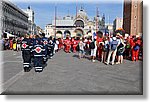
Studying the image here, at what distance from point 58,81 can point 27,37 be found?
3085 mm

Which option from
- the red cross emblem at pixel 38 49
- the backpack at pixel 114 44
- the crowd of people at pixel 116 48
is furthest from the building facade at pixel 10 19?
the red cross emblem at pixel 38 49

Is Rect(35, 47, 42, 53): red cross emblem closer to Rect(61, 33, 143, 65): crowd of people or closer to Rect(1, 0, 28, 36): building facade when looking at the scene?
Rect(61, 33, 143, 65): crowd of people

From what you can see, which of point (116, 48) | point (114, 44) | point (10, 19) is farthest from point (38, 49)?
point (10, 19)

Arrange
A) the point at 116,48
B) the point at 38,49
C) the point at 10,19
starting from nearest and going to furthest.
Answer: the point at 38,49, the point at 116,48, the point at 10,19

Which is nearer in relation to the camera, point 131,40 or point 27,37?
point 27,37

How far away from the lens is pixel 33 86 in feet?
24.0

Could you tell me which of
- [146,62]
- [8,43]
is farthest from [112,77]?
[8,43]

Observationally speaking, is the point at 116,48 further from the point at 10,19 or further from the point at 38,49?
the point at 10,19

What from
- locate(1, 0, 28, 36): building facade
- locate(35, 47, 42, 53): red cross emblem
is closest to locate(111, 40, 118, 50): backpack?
locate(35, 47, 42, 53): red cross emblem

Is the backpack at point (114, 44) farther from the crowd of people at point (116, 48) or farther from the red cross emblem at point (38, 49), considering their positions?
the red cross emblem at point (38, 49)

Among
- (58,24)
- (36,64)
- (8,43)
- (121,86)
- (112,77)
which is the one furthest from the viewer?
(58,24)

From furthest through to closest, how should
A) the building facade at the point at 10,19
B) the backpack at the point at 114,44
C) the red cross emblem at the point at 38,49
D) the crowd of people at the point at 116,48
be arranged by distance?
the building facade at the point at 10,19 → the crowd of people at the point at 116,48 → the backpack at the point at 114,44 → the red cross emblem at the point at 38,49

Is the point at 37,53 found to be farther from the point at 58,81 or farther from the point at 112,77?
the point at 112,77

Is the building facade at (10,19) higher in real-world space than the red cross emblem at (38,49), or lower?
higher
